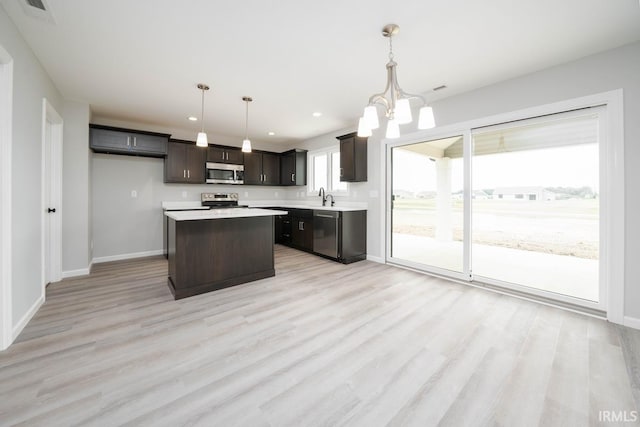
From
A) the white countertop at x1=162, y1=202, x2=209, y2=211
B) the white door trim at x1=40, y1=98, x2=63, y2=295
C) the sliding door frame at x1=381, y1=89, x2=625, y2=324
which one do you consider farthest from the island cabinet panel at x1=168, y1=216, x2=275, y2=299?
the sliding door frame at x1=381, y1=89, x2=625, y2=324

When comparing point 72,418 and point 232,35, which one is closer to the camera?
point 72,418

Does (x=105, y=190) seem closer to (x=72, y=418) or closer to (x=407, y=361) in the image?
(x=72, y=418)

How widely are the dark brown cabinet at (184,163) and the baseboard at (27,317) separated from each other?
2.72m

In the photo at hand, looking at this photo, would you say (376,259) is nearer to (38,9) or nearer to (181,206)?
(181,206)

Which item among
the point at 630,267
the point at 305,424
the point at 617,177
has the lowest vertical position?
the point at 305,424

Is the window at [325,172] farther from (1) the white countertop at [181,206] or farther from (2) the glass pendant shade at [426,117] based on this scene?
(2) the glass pendant shade at [426,117]

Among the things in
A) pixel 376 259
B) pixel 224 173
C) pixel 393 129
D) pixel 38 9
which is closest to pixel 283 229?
pixel 224 173

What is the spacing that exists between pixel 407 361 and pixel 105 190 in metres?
5.28

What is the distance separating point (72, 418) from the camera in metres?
1.22

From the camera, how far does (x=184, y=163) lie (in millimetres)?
4855

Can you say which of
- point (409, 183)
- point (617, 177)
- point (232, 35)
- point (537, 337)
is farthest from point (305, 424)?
point (409, 183)

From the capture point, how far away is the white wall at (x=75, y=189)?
3400 millimetres

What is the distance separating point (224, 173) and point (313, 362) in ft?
15.1

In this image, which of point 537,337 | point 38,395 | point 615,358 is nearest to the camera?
point 38,395
